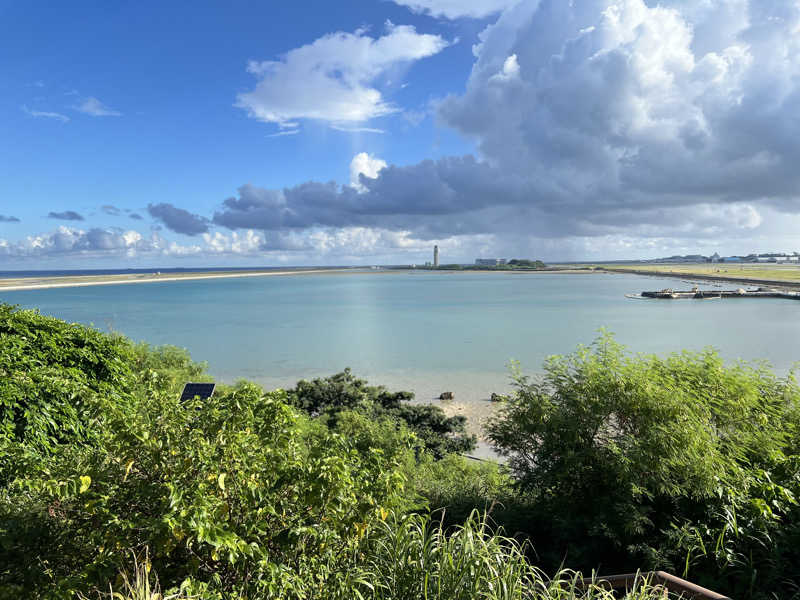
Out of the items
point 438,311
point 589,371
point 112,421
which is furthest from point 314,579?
point 438,311

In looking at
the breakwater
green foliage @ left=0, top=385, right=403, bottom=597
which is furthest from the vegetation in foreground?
the breakwater

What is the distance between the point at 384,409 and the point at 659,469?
15904 mm

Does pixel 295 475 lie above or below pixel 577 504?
above

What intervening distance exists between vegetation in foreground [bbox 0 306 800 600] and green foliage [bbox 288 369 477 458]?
848cm

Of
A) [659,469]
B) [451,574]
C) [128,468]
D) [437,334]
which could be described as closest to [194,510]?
[128,468]

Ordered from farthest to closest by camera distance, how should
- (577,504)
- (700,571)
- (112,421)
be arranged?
(577,504) < (700,571) < (112,421)

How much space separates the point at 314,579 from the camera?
4.26m

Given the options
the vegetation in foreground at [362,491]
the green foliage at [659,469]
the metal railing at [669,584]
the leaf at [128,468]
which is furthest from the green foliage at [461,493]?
the leaf at [128,468]

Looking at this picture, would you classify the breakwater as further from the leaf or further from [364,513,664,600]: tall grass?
the leaf

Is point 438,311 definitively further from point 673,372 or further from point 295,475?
point 295,475

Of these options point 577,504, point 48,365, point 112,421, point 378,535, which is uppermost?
point 112,421

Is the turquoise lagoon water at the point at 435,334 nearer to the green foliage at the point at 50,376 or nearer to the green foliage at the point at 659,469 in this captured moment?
the green foliage at the point at 659,469

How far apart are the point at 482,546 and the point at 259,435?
8.21 ft

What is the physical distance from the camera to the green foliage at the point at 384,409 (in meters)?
19.0
